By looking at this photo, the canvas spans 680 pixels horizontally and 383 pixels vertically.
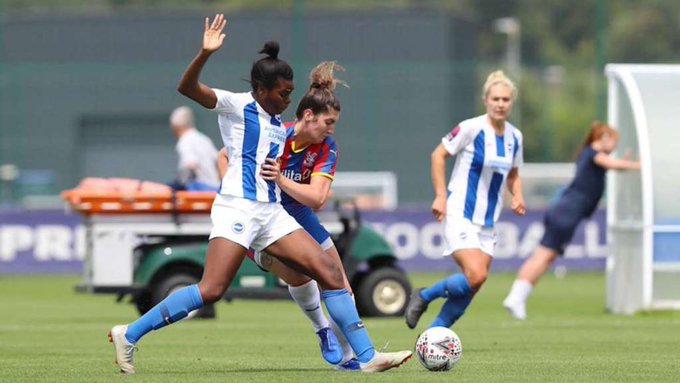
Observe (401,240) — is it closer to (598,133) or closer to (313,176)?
(598,133)

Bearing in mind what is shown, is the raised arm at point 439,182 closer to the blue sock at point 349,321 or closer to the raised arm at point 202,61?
the blue sock at point 349,321

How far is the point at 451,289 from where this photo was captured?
12.5 meters

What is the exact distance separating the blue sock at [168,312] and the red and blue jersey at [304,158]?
103 cm

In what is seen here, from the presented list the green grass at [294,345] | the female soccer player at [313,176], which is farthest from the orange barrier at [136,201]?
the female soccer player at [313,176]

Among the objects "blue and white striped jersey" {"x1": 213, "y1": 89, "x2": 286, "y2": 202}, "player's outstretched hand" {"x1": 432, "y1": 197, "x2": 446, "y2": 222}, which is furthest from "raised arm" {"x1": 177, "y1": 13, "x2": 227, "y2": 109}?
"player's outstretched hand" {"x1": 432, "y1": 197, "x2": 446, "y2": 222}

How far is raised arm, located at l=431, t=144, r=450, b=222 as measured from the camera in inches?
483

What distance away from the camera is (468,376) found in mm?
9453

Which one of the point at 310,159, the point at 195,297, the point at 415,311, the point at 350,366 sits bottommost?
the point at 415,311

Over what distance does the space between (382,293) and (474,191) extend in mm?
4313

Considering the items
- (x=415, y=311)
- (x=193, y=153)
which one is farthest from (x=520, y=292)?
(x=415, y=311)

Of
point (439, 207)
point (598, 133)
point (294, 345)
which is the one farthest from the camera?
point (598, 133)

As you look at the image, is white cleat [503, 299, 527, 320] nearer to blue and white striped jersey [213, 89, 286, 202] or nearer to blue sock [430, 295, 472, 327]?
blue sock [430, 295, 472, 327]

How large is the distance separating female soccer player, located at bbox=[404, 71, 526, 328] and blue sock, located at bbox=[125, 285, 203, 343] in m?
3.43

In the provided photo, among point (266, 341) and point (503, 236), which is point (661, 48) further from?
point (266, 341)
